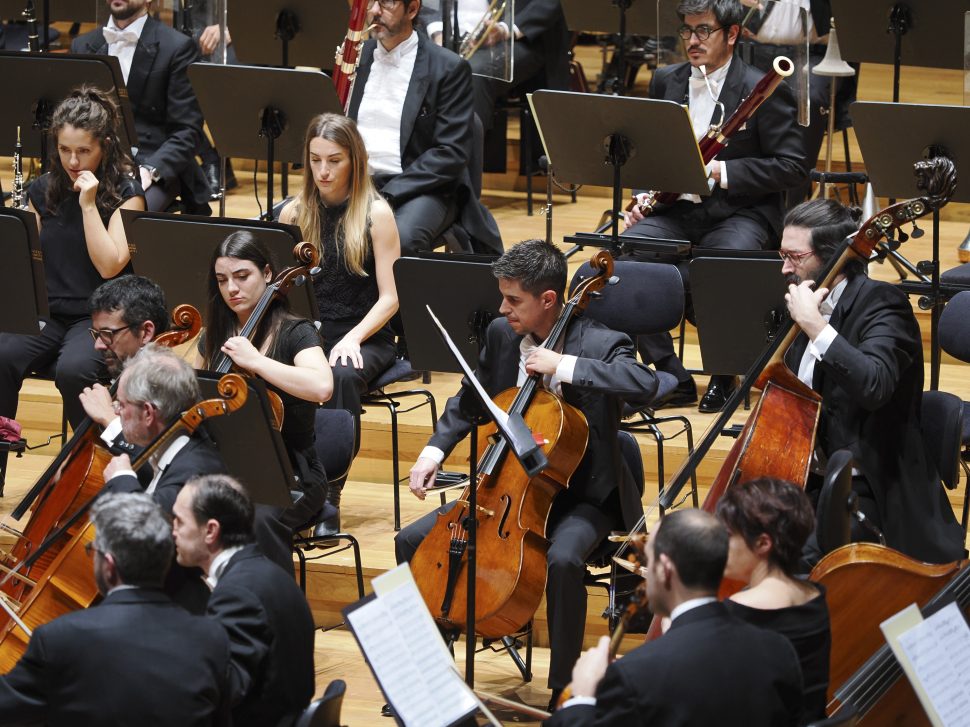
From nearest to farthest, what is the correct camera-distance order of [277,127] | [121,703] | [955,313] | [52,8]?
1. [121,703]
2. [955,313]
3. [277,127]
4. [52,8]

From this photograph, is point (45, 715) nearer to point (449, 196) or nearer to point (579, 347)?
point (579, 347)

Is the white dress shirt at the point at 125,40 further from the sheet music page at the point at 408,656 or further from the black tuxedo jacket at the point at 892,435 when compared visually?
the sheet music page at the point at 408,656

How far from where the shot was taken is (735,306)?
408 centimetres

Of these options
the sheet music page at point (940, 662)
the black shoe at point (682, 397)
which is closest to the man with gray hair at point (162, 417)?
the sheet music page at point (940, 662)

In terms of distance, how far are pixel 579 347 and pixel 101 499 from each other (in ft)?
4.61

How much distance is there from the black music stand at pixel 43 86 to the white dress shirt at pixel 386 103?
802 millimetres

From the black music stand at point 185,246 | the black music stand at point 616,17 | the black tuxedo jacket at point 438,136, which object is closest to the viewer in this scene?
the black music stand at point 185,246

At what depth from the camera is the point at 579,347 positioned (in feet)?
12.4

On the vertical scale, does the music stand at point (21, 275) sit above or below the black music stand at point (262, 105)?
below

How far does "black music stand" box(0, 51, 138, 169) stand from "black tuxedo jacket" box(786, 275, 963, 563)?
250 cm

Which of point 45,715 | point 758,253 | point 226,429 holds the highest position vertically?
point 758,253

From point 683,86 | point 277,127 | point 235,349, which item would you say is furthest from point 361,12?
point 235,349

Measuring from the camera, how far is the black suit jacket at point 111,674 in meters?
2.52

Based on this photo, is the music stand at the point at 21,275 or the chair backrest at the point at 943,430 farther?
the music stand at the point at 21,275
